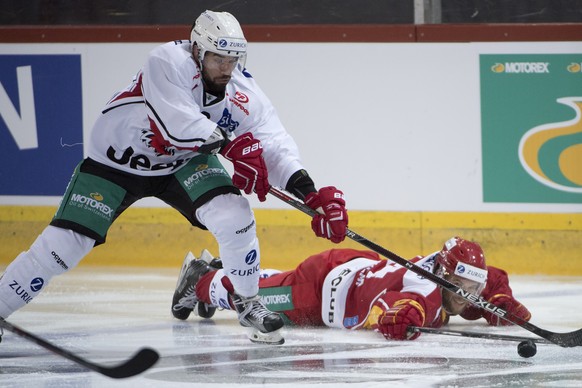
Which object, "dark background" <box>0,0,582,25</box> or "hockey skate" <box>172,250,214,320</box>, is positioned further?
"dark background" <box>0,0,582,25</box>

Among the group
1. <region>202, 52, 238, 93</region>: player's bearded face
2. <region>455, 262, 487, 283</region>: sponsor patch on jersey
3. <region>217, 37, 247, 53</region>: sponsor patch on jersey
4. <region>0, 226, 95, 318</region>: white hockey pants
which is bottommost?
<region>455, 262, 487, 283</region>: sponsor patch on jersey

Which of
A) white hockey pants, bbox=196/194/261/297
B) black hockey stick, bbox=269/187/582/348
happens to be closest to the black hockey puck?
black hockey stick, bbox=269/187/582/348

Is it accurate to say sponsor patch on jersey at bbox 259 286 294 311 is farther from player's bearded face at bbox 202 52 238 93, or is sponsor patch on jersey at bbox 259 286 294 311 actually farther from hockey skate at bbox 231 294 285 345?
player's bearded face at bbox 202 52 238 93

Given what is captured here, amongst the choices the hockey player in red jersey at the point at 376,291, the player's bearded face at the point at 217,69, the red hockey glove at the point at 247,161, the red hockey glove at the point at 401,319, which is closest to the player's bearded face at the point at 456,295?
the hockey player in red jersey at the point at 376,291

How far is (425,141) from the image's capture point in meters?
6.46

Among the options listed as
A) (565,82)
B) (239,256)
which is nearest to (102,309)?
(239,256)

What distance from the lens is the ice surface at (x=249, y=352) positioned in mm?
3816

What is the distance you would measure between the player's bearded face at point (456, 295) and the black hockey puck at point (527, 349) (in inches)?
19.2

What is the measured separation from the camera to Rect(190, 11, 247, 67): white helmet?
13.9 ft

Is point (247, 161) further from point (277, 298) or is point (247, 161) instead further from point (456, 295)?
point (456, 295)

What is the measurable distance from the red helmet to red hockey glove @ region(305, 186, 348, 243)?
0.51 meters

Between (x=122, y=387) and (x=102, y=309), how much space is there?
176cm

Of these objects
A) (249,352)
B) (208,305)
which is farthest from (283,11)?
(249,352)

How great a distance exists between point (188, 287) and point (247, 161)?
1.04 metres
